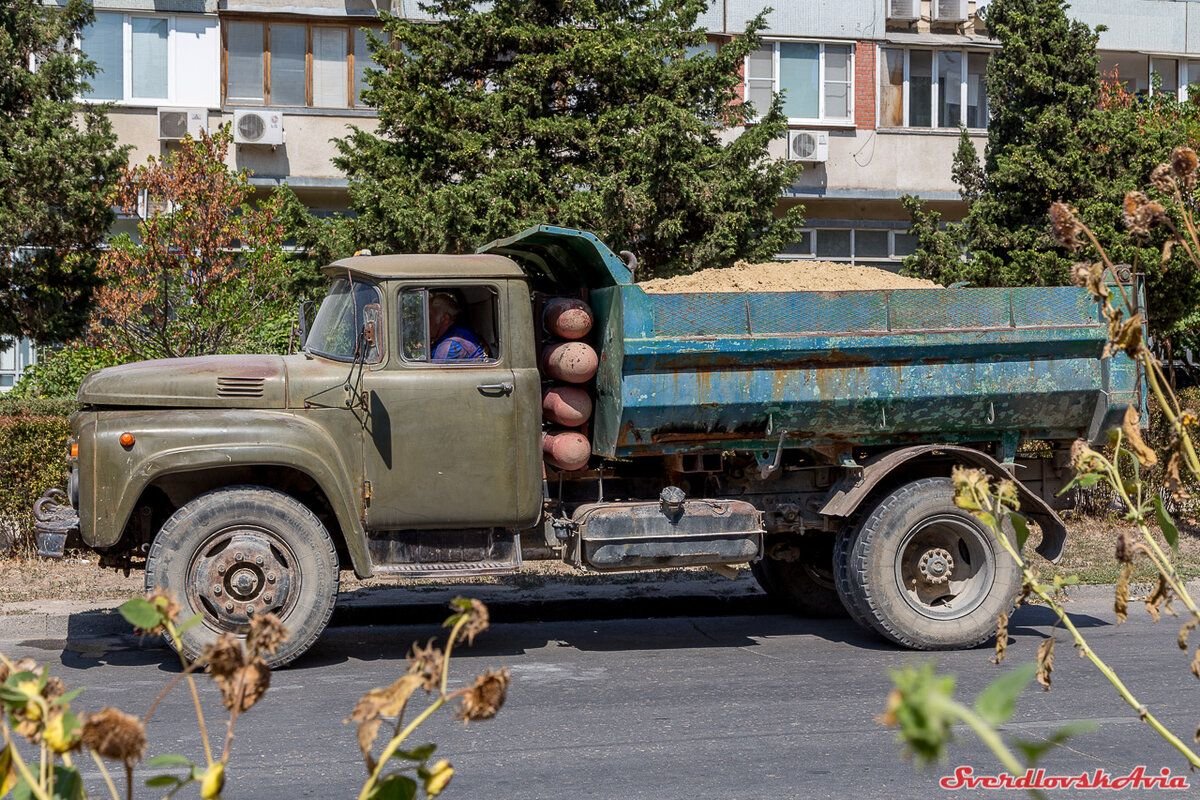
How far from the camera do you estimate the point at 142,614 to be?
1.85 meters

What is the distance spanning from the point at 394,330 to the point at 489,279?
0.61 metres

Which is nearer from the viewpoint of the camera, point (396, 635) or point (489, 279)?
point (489, 279)

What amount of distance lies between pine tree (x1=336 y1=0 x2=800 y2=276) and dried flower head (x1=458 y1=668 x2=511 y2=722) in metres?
9.87

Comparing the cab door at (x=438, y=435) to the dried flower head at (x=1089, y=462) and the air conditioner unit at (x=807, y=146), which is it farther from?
the air conditioner unit at (x=807, y=146)

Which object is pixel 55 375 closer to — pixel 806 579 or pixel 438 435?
pixel 438 435

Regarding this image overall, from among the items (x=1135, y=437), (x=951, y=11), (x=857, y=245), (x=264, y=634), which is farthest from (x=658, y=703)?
(x=951, y=11)

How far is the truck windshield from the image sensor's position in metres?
7.92

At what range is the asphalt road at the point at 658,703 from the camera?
18.0 feet

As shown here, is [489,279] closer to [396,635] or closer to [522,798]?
[396,635]

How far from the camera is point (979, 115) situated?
22.3 m

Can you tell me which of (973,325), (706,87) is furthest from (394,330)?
(706,87)

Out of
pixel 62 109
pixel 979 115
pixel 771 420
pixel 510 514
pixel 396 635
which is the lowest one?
pixel 396 635

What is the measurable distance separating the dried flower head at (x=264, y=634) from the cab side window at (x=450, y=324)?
225 inches

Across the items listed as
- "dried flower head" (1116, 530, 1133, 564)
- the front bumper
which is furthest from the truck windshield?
"dried flower head" (1116, 530, 1133, 564)
